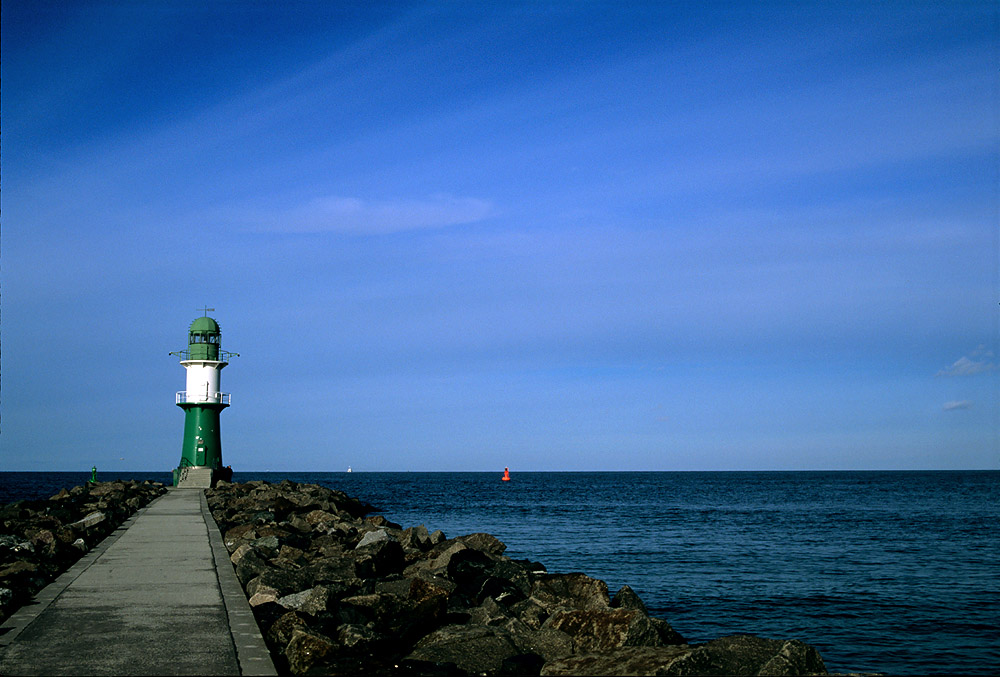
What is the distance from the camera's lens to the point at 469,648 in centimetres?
734

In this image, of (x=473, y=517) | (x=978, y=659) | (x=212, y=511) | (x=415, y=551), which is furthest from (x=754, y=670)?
(x=473, y=517)

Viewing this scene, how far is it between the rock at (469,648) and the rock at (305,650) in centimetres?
75

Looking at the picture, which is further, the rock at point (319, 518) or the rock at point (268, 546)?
the rock at point (319, 518)

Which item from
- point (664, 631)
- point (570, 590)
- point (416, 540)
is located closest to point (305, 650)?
point (664, 631)

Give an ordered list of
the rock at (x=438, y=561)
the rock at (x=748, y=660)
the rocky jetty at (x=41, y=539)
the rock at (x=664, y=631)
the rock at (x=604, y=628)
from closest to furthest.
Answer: the rock at (x=748, y=660) → the rock at (x=604, y=628) → the rock at (x=664, y=631) → the rocky jetty at (x=41, y=539) → the rock at (x=438, y=561)

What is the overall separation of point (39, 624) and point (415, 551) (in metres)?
7.36

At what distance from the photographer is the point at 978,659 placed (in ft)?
38.8

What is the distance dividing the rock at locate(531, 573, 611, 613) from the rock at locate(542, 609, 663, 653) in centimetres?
223

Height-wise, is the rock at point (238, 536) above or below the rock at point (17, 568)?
below

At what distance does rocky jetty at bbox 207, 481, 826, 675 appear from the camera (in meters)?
6.81

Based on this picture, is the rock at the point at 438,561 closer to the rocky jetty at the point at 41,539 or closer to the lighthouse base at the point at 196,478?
the rocky jetty at the point at 41,539

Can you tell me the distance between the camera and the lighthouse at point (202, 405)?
111 feet

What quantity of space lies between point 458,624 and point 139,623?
2739 millimetres

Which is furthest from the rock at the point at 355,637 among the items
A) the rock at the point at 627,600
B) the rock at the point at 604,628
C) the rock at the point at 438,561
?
the rock at the point at 438,561
